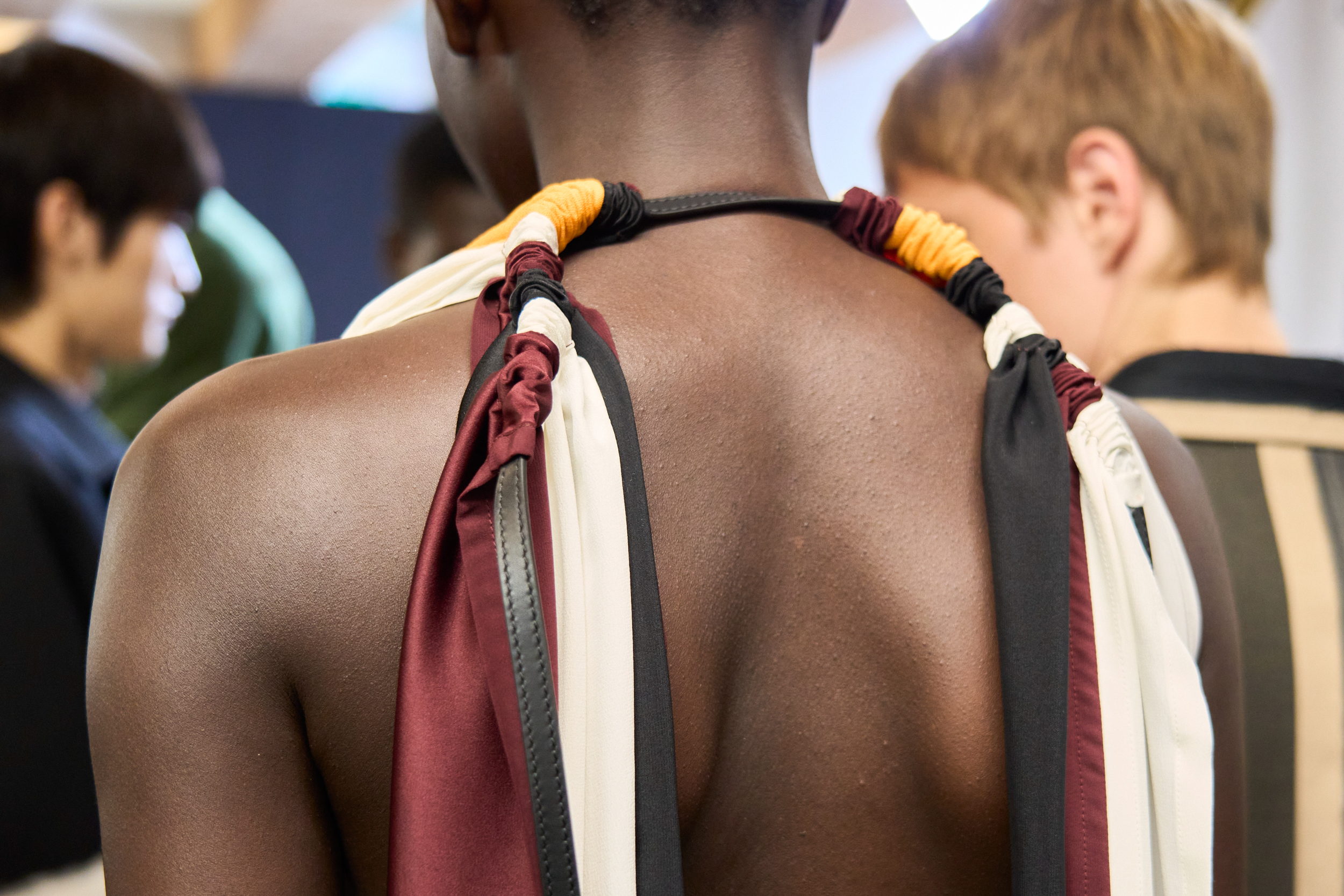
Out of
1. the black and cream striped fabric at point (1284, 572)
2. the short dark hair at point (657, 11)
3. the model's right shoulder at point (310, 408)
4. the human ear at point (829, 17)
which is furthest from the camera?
the black and cream striped fabric at point (1284, 572)

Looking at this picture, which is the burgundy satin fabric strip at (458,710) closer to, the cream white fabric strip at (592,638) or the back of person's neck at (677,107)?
the cream white fabric strip at (592,638)

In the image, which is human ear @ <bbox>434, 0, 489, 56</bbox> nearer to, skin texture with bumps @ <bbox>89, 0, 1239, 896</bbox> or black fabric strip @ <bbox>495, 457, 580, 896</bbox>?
skin texture with bumps @ <bbox>89, 0, 1239, 896</bbox>

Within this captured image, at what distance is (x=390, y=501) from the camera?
22.8 inches

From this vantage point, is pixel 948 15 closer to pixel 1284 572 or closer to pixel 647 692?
pixel 1284 572

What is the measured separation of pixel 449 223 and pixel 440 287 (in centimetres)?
160

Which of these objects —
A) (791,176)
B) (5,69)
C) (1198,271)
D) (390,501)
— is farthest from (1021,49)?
(5,69)

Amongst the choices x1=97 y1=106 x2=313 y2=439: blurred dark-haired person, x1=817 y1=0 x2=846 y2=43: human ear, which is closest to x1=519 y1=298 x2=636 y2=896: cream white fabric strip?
x1=817 y1=0 x2=846 y2=43: human ear

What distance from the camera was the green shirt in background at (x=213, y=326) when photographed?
2568 mm

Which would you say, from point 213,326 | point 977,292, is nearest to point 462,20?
point 977,292

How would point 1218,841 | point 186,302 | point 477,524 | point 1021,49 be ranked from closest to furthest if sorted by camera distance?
point 477,524
point 1218,841
point 1021,49
point 186,302

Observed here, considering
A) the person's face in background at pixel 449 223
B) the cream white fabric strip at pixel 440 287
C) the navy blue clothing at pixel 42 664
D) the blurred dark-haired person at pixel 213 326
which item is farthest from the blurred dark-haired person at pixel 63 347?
the cream white fabric strip at pixel 440 287

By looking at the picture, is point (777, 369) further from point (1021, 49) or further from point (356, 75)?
point (356, 75)

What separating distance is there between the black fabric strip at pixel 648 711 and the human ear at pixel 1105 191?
31.3 inches

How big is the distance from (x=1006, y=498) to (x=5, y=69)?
1.56 m
